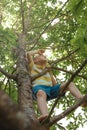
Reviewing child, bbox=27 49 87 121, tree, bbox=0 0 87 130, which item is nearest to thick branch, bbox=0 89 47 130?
tree, bbox=0 0 87 130

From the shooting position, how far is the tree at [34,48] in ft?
1.64

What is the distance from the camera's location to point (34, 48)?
308 inches

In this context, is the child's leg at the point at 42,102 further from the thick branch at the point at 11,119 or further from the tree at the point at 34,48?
the thick branch at the point at 11,119

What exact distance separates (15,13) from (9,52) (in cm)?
433

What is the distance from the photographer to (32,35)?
352 inches

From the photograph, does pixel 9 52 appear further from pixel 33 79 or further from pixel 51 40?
pixel 33 79

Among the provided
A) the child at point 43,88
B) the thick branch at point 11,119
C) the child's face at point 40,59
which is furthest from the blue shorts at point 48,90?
the thick branch at point 11,119

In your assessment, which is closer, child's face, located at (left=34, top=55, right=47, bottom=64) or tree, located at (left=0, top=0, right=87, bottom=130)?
tree, located at (left=0, top=0, right=87, bottom=130)

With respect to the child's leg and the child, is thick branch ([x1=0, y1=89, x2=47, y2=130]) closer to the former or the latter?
the child

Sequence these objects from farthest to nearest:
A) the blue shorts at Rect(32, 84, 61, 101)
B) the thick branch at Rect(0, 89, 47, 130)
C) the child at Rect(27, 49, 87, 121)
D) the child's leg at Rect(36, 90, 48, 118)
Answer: the blue shorts at Rect(32, 84, 61, 101) → the child at Rect(27, 49, 87, 121) → the child's leg at Rect(36, 90, 48, 118) → the thick branch at Rect(0, 89, 47, 130)

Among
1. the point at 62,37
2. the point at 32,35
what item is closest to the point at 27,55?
the point at 62,37

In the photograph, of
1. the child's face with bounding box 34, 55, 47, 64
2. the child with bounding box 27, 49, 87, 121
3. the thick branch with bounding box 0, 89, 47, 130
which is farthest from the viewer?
the child's face with bounding box 34, 55, 47, 64

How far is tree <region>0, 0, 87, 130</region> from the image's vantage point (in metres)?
0.50

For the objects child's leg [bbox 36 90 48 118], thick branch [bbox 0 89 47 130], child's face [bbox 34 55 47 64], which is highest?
child's face [bbox 34 55 47 64]
